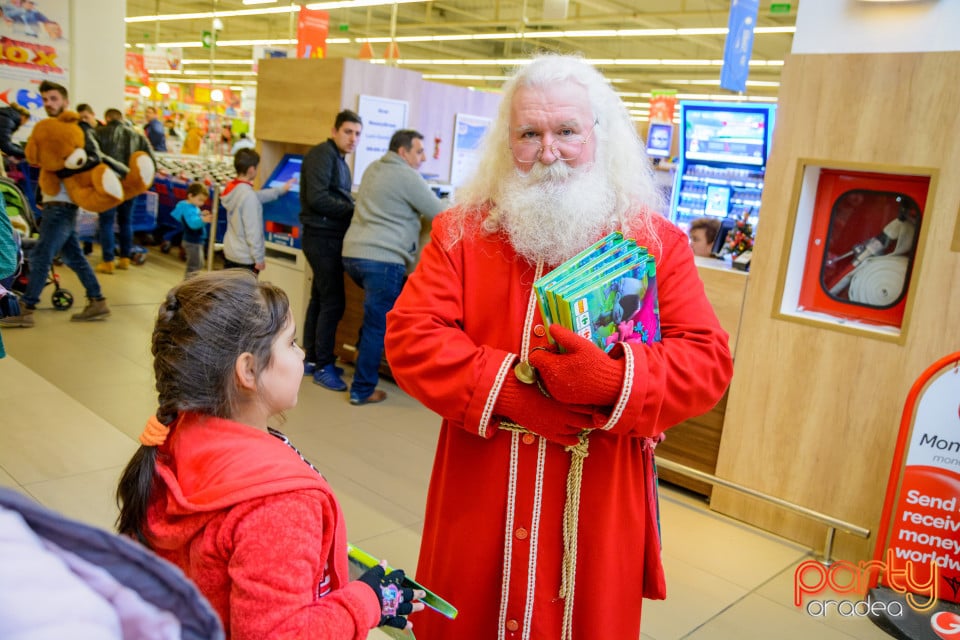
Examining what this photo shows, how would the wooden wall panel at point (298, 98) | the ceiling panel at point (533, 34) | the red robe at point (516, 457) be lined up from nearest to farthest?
the red robe at point (516, 457) < the wooden wall panel at point (298, 98) < the ceiling panel at point (533, 34)

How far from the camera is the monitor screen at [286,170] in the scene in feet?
20.1

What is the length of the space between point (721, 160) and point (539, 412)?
4.56m

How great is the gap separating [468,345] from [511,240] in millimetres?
246

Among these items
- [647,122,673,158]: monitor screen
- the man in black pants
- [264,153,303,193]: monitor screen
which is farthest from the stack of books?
[647,122,673,158]: monitor screen

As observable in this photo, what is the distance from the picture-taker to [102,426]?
13.4 ft

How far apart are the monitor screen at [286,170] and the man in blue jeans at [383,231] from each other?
158 centimetres

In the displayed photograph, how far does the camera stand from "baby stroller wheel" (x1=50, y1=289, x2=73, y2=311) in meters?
6.41

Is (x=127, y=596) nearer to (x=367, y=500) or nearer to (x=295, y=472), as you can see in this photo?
(x=295, y=472)

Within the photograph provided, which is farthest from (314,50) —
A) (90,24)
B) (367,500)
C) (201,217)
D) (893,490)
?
(893,490)

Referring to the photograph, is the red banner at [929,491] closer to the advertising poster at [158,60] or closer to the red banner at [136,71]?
the advertising poster at [158,60]

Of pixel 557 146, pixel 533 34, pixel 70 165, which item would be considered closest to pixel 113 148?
pixel 70 165

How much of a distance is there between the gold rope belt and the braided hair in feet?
1.83

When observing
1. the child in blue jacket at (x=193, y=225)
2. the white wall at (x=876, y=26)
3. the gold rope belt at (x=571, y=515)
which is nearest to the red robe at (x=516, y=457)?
the gold rope belt at (x=571, y=515)

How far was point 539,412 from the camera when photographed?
4.60 ft
